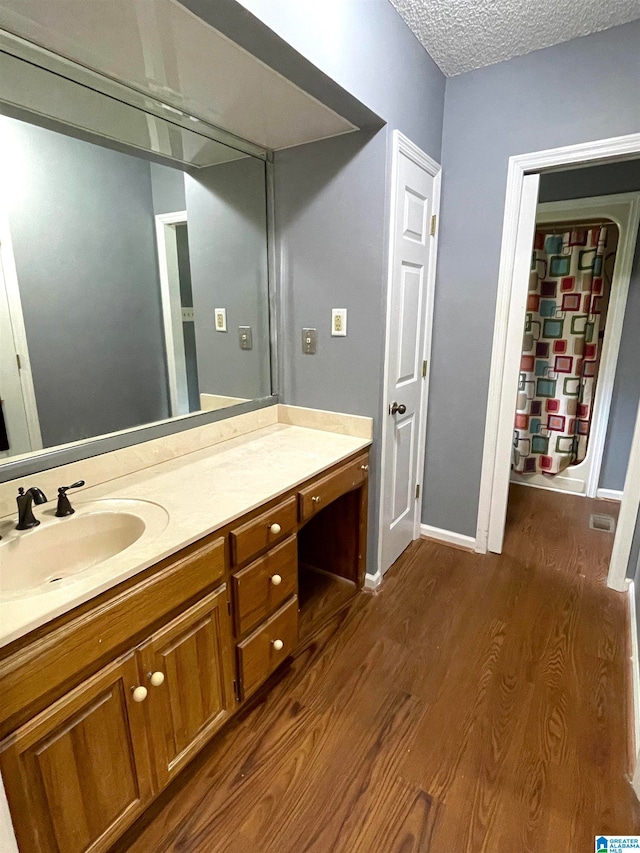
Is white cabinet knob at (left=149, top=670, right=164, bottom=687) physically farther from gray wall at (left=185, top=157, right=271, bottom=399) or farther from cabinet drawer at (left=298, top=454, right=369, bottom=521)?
gray wall at (left=185, top=157, right=271, bottom=399)

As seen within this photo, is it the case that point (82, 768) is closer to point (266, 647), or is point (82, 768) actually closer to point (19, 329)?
point (266, 647)

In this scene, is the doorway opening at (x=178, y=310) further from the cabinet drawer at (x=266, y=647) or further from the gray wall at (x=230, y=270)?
the cabinet drawer at (x=266, y=647)

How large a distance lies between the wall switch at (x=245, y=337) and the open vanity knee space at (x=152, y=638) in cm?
48

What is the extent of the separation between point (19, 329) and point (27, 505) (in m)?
0.53

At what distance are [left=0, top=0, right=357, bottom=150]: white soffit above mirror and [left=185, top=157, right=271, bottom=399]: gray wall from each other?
245mm

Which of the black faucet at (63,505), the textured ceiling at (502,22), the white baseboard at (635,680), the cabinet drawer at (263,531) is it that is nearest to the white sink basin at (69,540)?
the black faucet at (63,505)

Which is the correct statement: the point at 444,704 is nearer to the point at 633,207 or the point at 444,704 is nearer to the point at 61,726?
the point at 61,726

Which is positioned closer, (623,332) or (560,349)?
(623,332)

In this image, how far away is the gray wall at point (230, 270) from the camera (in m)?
1.89

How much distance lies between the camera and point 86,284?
4.81 feet

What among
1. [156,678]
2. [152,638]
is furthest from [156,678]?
[152,638]

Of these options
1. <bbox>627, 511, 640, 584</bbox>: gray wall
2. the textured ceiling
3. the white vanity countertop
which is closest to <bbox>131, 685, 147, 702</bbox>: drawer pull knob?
the white vanity countertop

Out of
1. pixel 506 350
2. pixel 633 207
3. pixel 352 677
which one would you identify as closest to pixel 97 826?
pixel 352 677

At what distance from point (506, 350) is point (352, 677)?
1690 mm
